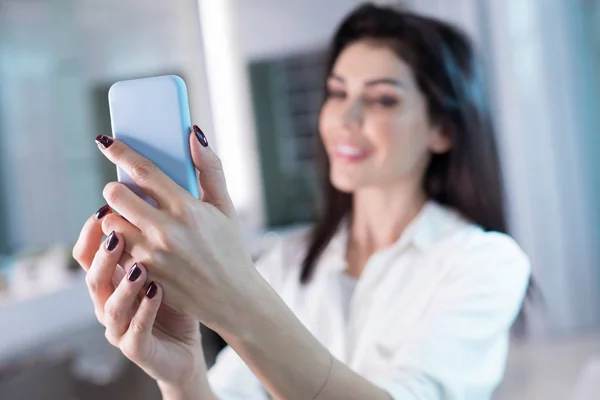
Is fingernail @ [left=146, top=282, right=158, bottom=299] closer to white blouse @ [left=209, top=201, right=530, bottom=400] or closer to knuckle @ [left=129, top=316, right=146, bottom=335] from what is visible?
knuckle @ [left=129, top=316, right=146, bottom=335]

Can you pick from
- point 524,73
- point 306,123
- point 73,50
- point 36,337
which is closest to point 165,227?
point 36,337

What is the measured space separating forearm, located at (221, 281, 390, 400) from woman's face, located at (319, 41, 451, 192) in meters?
0.17

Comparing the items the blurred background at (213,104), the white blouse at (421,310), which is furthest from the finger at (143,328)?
the blurred background at (213,104)

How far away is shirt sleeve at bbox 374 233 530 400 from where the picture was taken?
14.4 inches

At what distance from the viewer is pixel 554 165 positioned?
1468 millimetres

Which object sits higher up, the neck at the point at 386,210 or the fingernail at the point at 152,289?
the fingernail at the point at 152,289

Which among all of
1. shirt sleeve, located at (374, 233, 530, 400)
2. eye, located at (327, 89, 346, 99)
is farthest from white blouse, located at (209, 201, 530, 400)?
eye, located at (327, 89, 346, 99)

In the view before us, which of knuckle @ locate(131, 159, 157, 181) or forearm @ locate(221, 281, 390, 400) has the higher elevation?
knuckle @ locate(131, 159, 157, 181)

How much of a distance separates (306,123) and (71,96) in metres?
0.70

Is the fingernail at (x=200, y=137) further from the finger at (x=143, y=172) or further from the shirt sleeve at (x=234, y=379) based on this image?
the shirt sleeve at (x=234, y=379)

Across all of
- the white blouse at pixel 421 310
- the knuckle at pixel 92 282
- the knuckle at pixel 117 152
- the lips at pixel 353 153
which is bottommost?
the white blouse at pixel 421 310

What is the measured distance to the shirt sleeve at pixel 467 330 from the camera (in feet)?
1.20

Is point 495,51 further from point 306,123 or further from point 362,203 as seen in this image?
point 362,203

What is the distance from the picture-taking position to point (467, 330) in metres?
0.39
